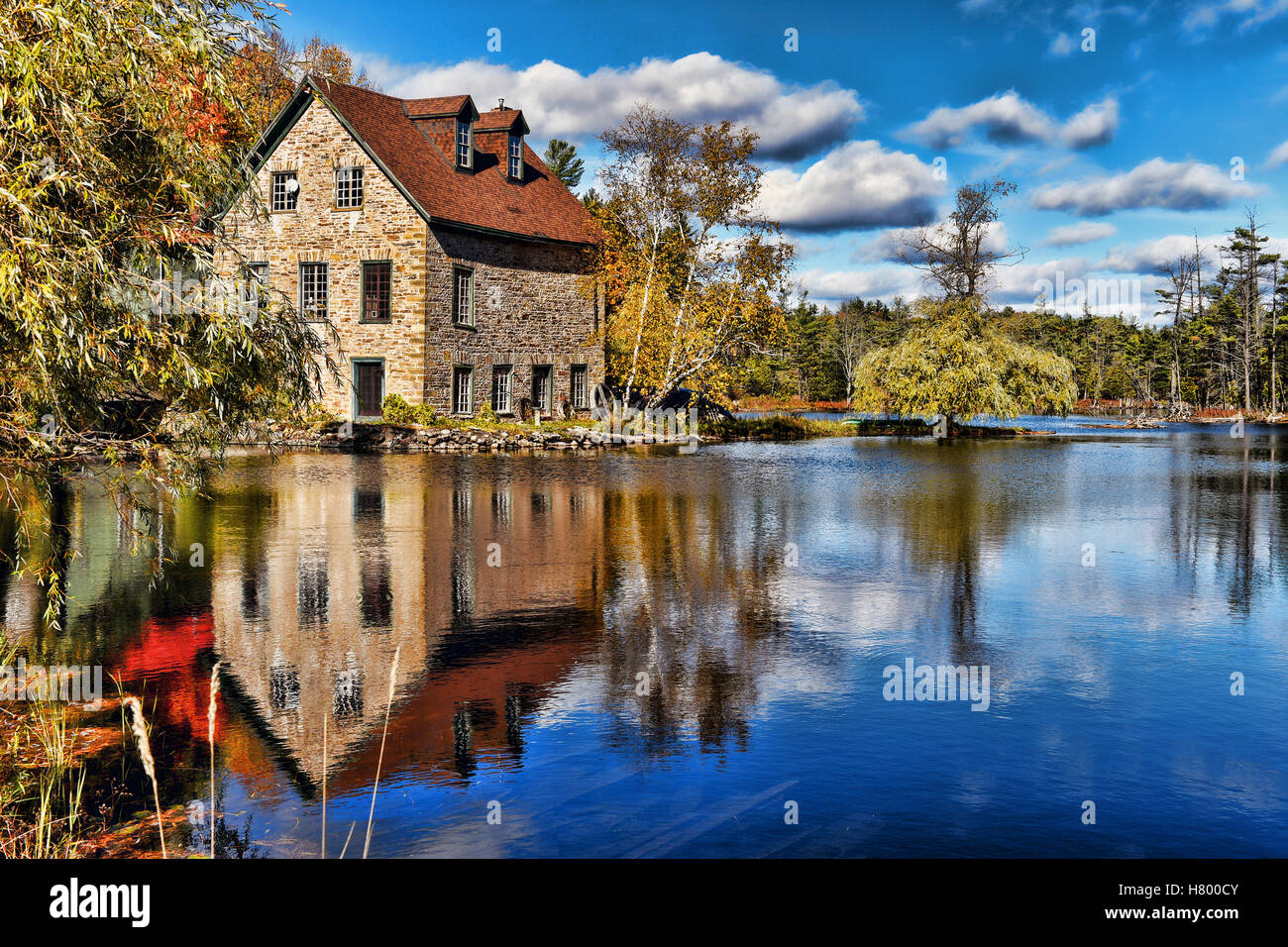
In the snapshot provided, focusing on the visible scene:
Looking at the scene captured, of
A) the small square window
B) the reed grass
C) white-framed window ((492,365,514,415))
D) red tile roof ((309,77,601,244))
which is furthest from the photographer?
white-framed window ((492,365,514,415))

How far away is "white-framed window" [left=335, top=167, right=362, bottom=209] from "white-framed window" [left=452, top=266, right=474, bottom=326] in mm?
4724

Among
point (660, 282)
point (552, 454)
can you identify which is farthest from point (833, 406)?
point (552, 454)

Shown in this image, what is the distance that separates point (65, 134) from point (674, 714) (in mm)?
6338

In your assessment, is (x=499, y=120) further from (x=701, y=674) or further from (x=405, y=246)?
(x=701, y=674)

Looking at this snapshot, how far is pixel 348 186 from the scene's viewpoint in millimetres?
40438

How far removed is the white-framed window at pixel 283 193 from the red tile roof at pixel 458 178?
377cm

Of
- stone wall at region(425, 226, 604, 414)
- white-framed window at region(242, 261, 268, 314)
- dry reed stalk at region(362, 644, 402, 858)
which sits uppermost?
stone wall at region(425, 226, 604, 414)

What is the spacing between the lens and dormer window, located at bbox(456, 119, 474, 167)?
43850 millimetres

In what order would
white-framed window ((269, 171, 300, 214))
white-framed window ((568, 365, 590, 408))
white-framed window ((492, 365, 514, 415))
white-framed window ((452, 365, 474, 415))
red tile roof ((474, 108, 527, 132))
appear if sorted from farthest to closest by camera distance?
white-framed window ((568, 365, 590, 408))
red tile roof ((474, 108, 527, 132))
white-framed window ((492, 365, 514, 415))
white-framed window ((452, 365, 474, 415))
white-framed window ((269, 171, 300, 214))

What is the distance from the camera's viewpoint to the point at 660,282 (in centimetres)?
4644

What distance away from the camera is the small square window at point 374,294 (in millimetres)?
40500

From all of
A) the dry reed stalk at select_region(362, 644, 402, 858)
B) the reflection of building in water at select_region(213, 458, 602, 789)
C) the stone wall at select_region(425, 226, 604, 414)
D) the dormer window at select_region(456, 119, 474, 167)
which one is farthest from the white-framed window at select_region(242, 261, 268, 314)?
the dormer window at select_region(456, 119, 474, 167)

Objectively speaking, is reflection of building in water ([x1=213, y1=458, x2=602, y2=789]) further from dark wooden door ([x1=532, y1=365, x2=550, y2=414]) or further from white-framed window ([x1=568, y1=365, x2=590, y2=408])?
white-framed window ([x1=568, y1=365, x2=590, y2=408])

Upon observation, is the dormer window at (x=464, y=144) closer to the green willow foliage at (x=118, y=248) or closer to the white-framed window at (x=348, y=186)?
the white-framed window at (x=348, y=186)
